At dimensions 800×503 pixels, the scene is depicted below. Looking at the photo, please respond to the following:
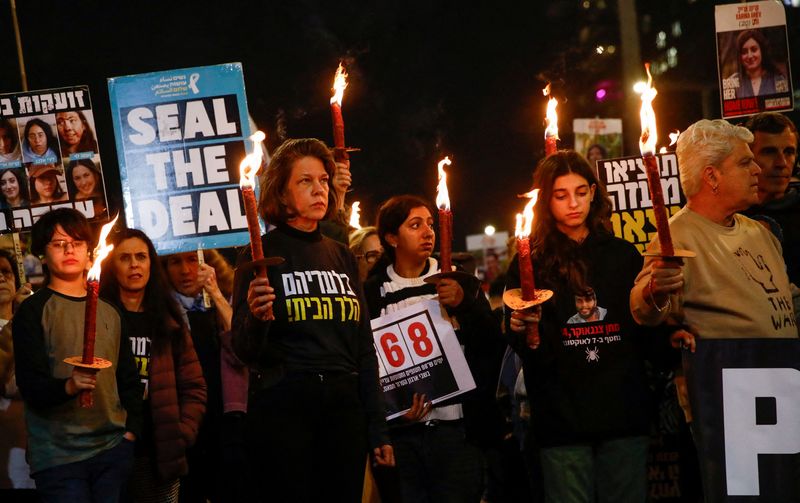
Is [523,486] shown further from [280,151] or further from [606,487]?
[280,151]

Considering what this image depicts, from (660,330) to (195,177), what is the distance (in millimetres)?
3591

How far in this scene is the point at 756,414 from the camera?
15.0ft

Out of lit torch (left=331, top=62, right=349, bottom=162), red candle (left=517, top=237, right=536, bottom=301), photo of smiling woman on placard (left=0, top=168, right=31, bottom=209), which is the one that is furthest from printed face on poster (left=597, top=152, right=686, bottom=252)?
photo of smiling woman on placard (left=0, top=168, right=31, bottom=209)

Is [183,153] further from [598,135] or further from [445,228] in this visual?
[598,135]

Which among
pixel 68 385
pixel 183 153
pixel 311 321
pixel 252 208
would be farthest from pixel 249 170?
pixel 183 153

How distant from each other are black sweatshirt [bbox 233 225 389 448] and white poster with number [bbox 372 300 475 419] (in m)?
0.97

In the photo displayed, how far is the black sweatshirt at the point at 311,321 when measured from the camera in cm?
429

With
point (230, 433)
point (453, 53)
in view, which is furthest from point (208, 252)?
point (453, 53)

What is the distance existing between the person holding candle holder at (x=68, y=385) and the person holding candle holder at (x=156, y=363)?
42 centimetres

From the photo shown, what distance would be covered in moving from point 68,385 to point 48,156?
3678mm

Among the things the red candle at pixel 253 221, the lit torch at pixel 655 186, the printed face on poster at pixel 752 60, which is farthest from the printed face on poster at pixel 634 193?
the red candle at pixel 253 221

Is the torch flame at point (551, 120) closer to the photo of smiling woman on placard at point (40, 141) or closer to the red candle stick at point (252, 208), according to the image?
the red candle stick at point (252, 208)

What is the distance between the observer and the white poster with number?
18.6ft

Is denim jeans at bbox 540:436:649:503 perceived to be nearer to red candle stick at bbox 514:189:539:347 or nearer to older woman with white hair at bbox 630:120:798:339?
older woman with white hair at bbox 630:120:798:339
